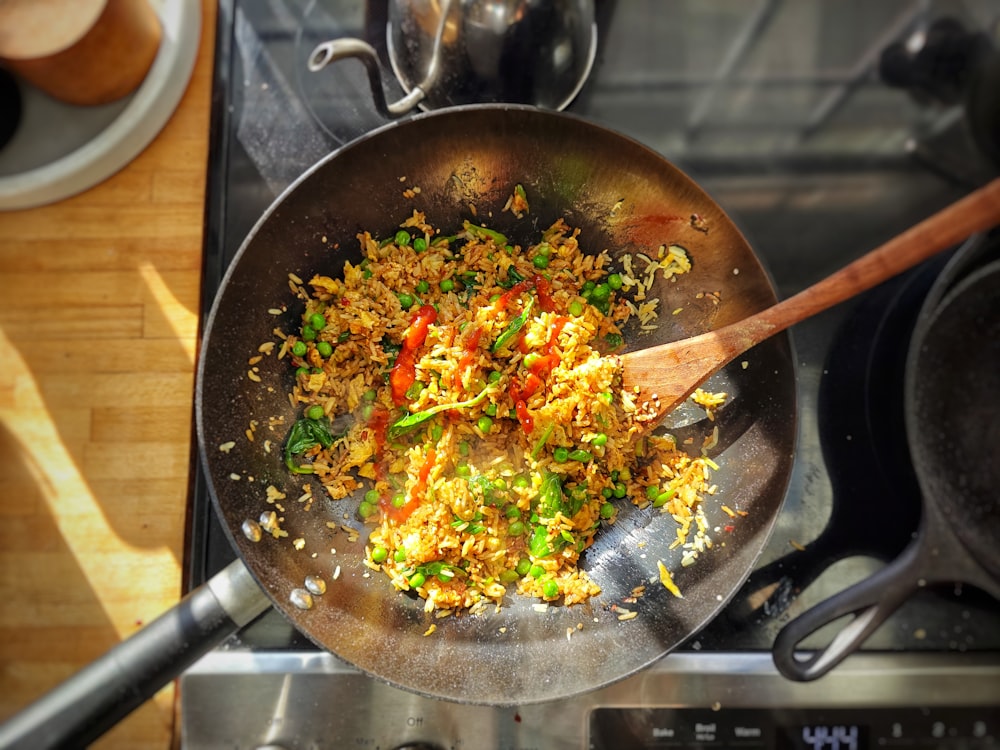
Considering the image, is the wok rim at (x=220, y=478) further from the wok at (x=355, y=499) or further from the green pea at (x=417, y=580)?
the green pea at (x=417, y=580)

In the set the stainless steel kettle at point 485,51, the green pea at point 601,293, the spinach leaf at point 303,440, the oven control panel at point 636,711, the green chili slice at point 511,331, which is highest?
the stainless steel kettle at point 485,51

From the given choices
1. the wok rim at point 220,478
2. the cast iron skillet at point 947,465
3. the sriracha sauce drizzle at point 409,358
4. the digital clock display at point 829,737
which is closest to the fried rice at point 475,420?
the sriracha sauce drizzle at point 409,358


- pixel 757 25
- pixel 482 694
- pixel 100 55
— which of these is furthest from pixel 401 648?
pixel 757 25

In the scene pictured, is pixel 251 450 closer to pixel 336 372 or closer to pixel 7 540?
pixel 336 372

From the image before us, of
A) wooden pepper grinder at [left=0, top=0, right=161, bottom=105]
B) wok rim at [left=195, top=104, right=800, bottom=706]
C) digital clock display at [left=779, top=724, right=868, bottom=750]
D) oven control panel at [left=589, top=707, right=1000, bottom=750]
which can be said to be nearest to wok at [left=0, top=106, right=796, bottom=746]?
wok rim at [left=195, top=104, right=800, bottom=706]

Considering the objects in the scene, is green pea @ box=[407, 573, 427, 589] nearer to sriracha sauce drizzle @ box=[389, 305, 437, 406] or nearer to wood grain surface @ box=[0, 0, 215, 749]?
sriracha sauce drizzle @ box=[389, 305, 437, 406]

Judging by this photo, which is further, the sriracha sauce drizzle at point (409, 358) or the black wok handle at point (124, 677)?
the sriracha sauce drizzle at point (409, 358)

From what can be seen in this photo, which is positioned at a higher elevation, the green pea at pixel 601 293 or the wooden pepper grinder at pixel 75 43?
the wooden pepper grinder at pixel 75 43
